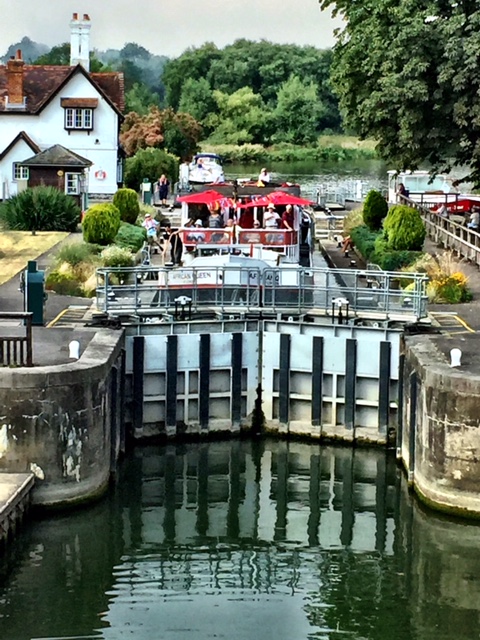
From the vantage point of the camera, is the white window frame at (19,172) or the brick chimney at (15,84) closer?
the white window frame at (19,172)

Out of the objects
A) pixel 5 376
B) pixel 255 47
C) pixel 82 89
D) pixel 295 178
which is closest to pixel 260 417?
pixel 5 376

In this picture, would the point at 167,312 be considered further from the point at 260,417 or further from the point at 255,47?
the point at 255,47

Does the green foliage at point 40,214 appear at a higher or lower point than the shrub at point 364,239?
higher

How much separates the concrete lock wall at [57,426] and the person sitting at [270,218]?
13.3 metres

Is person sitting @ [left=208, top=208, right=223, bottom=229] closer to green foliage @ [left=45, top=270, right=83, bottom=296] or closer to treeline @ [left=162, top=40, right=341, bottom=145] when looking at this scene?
green foliage @ [left=45, top=270, right=83, bottom=296]

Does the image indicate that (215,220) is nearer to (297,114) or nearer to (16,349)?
(16,349)

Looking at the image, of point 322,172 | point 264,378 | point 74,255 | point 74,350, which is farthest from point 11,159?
point 322,172

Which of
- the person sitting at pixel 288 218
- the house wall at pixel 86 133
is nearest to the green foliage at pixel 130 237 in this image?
the person sitting at pixel 288 218

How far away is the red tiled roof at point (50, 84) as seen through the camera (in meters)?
70.2

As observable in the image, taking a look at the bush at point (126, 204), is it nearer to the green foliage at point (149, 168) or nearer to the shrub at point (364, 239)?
the shrub at point (364, 239)

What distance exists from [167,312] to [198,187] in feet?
53.1

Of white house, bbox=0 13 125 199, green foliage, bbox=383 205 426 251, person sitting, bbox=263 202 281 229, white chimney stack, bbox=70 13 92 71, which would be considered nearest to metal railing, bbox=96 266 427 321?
person sitting, bbox=263 202 281 229

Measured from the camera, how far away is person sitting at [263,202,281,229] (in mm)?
41656

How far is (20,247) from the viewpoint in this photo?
164 ft
